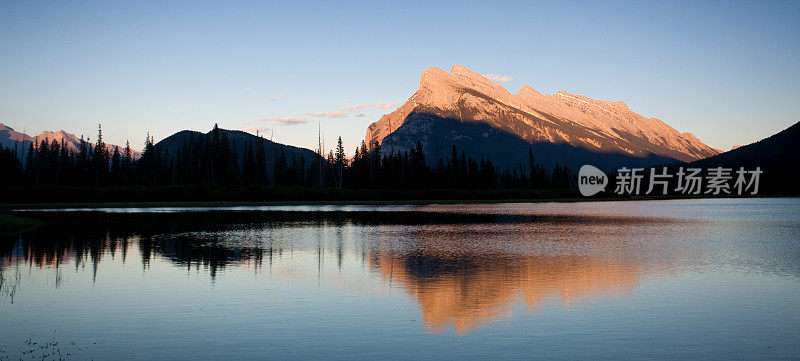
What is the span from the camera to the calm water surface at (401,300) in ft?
45.0

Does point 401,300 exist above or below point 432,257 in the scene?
below

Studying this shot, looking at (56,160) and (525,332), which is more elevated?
(56,160)

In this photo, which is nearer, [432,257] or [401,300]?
[401,300]

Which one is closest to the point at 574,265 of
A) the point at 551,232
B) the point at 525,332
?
the point at 525,332

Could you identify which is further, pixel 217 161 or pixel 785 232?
pixel 217 161

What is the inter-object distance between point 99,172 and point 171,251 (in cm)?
16401

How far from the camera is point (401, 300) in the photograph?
64.1ft

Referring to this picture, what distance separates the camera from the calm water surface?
13.7m

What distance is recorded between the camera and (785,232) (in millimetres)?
48219

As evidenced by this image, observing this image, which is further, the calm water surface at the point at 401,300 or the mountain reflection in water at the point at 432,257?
the mountain reflection in water at the point at 432,257

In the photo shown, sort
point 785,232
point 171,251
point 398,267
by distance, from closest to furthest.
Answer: point 398,267 < point 171,251 < point 785,232

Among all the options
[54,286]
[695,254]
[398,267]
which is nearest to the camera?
[54,286]

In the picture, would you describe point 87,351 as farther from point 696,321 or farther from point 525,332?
point 696,321

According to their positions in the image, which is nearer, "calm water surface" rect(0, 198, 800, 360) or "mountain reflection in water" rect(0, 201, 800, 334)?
"calm water surface" rect(0, 198, 800, 360)
